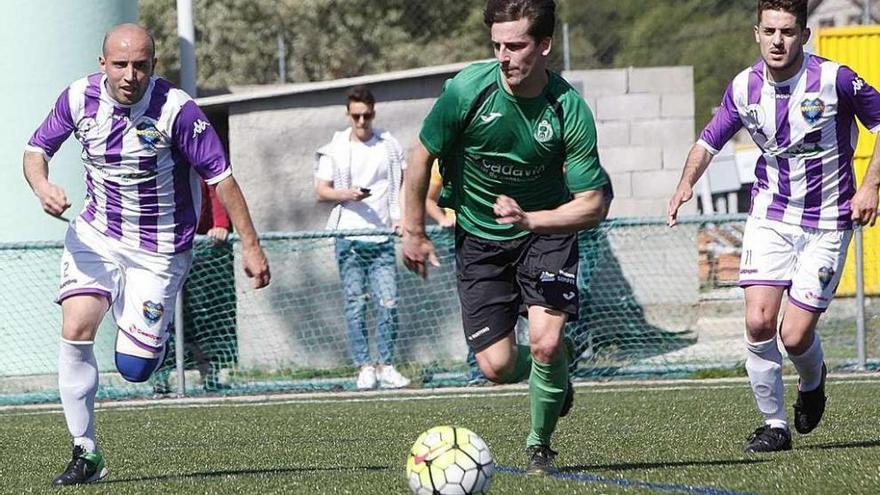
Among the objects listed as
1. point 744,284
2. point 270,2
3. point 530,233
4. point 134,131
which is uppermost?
point 134,131

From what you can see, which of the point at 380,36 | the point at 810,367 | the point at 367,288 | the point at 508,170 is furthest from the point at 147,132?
the point at 380,36

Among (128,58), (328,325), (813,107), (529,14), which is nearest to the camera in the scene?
(529,14)

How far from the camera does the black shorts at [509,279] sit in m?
6.47

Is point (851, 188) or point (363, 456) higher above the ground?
point (851, 188)

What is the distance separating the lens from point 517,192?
21.3 feet

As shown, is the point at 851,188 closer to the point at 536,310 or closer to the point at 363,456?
the point at 536,310

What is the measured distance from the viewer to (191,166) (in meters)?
6.95

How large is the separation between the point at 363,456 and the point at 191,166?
5.37ft

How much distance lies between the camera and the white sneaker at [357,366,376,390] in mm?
11828

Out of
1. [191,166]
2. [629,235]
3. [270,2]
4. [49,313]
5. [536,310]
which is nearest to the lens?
[536,310]

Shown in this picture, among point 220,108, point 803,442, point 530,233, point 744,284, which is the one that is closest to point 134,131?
point 530,233

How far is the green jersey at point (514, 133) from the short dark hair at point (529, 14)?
0.26 m

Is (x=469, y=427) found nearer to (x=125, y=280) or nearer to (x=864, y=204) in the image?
(x=125, y=280)

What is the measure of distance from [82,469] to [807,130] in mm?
3616
